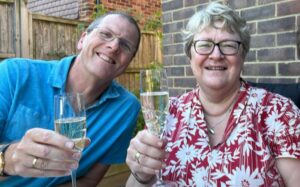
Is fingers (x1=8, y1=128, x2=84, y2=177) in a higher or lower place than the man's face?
lower

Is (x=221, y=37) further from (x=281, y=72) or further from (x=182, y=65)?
(x=182, y=65)

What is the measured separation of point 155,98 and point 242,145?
0.61 meters

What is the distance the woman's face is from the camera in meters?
1.68

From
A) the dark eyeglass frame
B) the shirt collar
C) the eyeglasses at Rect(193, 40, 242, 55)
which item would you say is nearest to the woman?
the eyeglasses at Rect(193, 40, 242, 55)

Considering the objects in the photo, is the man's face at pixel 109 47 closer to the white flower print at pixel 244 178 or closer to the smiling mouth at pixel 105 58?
the smiling mouth at pixel 105 58

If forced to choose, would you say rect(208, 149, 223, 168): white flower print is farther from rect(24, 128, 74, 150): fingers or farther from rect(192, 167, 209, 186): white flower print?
rect(24, 128, 74, 150): fingers

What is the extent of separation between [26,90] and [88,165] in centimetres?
53

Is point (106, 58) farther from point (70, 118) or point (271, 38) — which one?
point (271, 38)

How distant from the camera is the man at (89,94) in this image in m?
1.76

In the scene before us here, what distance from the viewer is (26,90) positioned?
182 cm

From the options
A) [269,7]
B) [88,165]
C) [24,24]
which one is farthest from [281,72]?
[24,24]

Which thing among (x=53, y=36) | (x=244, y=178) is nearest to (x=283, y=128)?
(x=244, y=178)

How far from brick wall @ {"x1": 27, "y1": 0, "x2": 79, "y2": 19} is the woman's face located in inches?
217

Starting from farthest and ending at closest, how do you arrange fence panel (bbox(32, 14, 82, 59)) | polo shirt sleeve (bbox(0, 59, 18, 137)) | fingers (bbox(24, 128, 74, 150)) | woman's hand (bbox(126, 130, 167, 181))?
fence panel (bbox(32, 14, 82, 59)) → polo shirt sleeve (bbox(0, 59, 18, 137)) → woman's hand (bbox(126, 130, 167, 181)) → fingers (bbox(24, 128, 74, 150))
